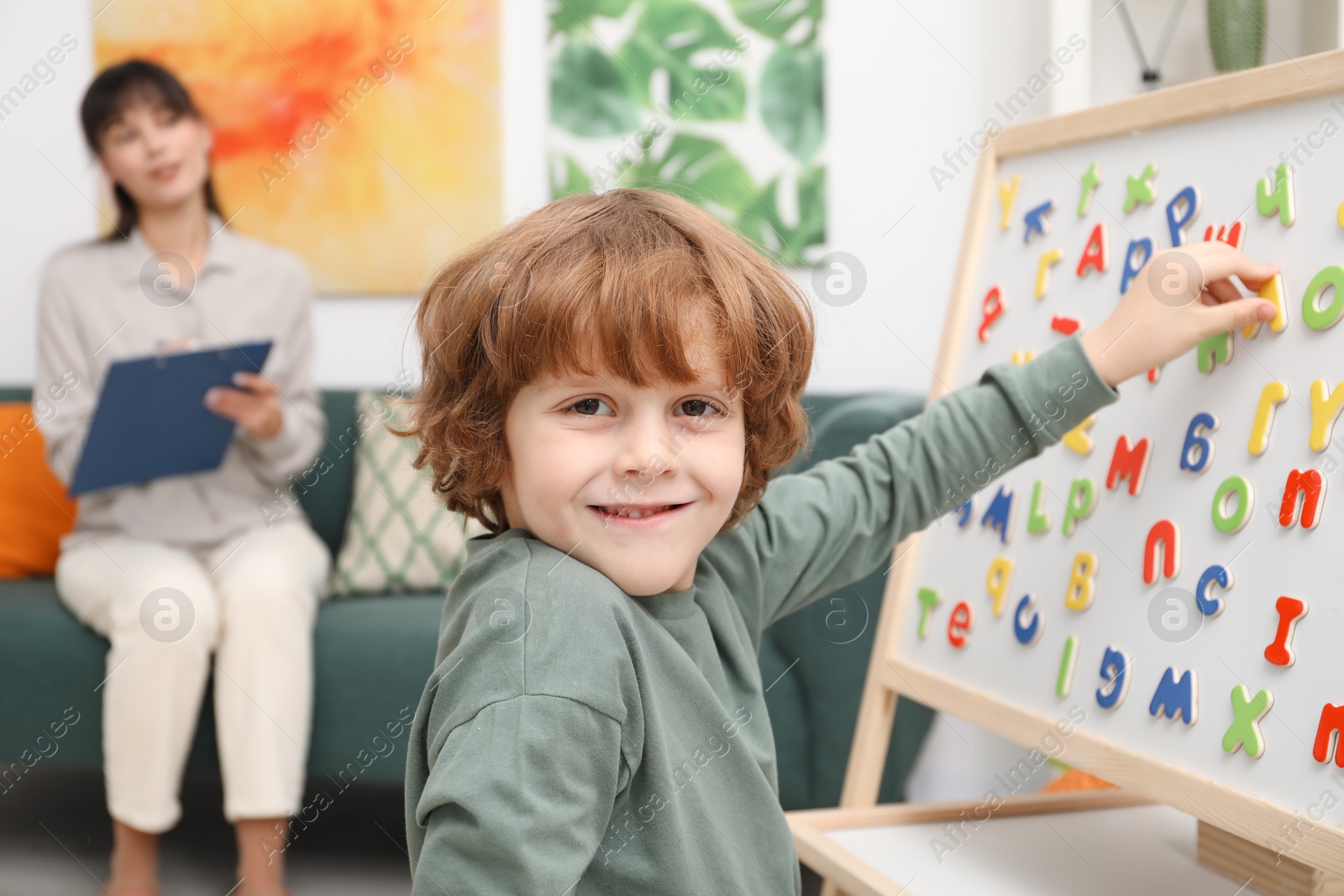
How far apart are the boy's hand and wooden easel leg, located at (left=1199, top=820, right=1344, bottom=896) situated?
36 centimetres

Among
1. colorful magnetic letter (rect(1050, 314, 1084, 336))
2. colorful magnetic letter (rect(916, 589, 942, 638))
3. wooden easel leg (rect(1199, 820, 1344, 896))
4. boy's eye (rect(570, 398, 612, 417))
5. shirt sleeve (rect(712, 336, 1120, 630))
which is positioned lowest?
wooden easel leg (rect(1199, 820, 1344, 896))

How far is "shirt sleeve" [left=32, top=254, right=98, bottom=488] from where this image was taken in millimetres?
1808

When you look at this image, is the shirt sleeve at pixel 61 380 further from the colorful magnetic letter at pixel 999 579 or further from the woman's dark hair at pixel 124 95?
the colorful magnetic letter at pixel 999 579

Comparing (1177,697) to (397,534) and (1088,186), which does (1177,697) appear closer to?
(1088,186)

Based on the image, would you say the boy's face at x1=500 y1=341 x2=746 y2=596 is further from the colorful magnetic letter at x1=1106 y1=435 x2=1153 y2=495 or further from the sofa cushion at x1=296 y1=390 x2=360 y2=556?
the sofa cushion at x1=296 y1=390 x2=360 y2=556

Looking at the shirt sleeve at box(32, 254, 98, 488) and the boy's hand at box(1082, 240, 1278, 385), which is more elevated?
the boy's hand at box(1082, 240, 1278, 385)

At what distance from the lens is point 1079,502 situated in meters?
0.97

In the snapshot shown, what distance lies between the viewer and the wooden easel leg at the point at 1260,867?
86cm

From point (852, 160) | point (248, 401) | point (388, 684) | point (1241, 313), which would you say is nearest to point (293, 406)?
point (248, 401)

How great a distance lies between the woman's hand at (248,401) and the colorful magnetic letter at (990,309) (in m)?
1.06

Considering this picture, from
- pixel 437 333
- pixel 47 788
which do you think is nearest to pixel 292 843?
pixel 47 788

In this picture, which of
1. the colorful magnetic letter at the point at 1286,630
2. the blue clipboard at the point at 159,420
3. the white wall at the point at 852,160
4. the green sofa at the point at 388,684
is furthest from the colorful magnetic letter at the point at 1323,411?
the blue clipboard at the point at 159,420

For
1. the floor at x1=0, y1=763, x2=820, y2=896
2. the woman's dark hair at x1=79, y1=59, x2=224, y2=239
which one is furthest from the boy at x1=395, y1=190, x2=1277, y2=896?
the woman's dark hair at x1=79, y1=59, x2=224, y2=239

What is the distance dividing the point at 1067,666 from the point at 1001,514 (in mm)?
177
